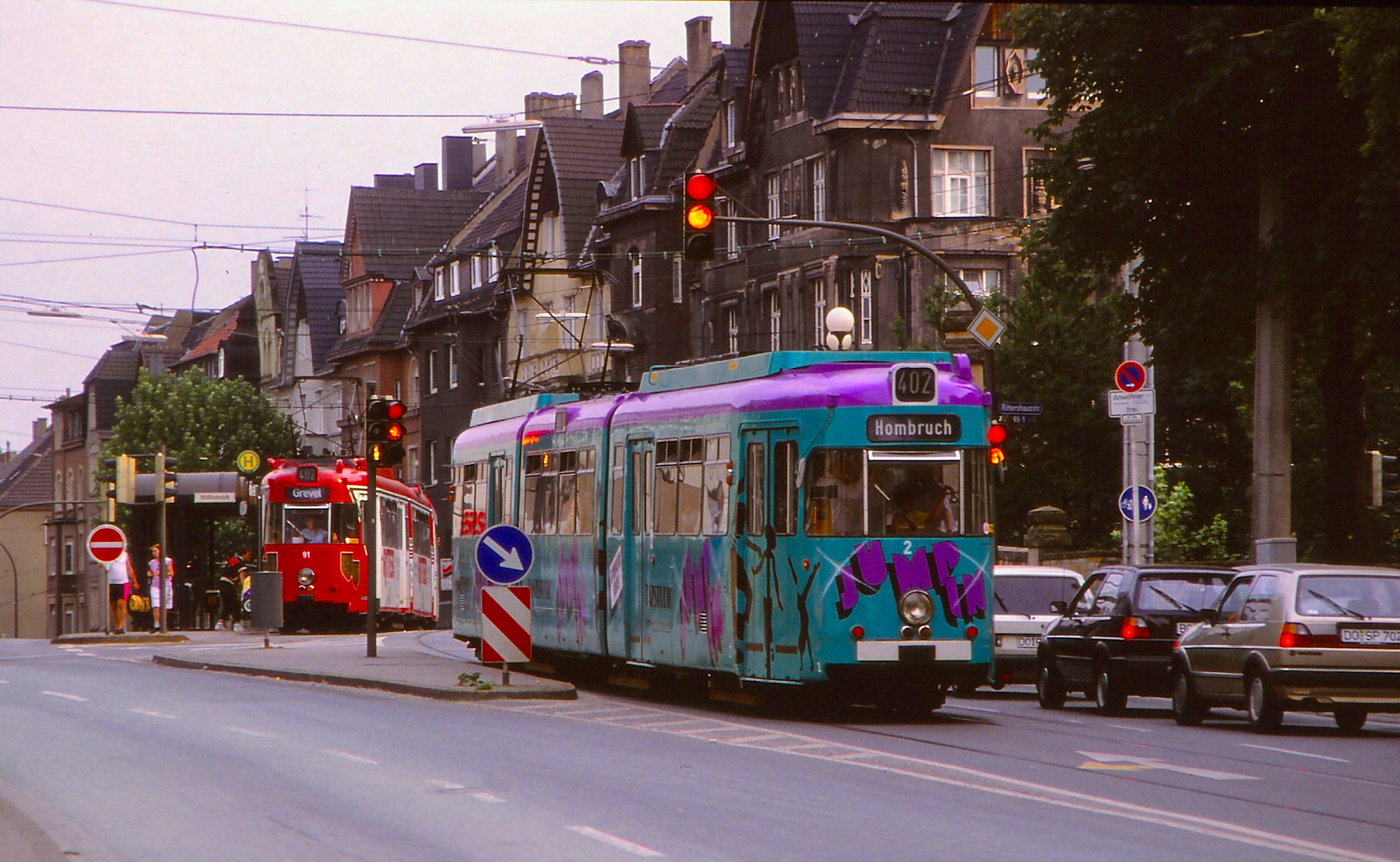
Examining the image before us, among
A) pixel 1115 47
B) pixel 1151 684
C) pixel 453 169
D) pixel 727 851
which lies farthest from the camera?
pixel 453 169

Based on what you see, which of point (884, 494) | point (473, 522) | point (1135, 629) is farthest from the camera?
point (473, 522)

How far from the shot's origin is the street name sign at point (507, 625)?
23969 millimetres

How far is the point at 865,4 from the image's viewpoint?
58.2m

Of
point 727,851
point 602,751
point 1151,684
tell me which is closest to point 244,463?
point 1151,684

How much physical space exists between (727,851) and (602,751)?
5.90 meters

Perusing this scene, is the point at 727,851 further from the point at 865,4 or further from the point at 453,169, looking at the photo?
the point at 453,169

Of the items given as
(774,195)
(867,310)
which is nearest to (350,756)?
(867,310)

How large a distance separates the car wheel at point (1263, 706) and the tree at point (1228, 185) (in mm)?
8317

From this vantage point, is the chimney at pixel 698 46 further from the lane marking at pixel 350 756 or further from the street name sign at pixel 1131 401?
the lane marking at pixel 350 756

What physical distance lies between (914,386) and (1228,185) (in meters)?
12.4

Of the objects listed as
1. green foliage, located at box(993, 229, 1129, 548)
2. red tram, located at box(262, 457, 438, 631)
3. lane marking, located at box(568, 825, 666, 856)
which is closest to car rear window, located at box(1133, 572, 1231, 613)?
lane marking, located at box(568, 825, 666, 856)

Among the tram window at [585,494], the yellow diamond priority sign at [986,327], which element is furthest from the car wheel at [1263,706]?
the yellow diamond priority sign at [986,327]

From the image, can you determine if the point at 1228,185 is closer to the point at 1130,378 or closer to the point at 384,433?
the point at 1130,378

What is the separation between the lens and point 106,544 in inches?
1544
